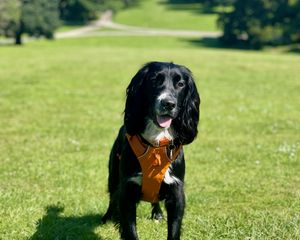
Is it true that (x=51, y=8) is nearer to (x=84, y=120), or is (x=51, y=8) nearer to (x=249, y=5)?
(x=249, y=5)

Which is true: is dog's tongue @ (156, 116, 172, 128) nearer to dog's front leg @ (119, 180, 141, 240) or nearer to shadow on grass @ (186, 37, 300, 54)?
dog's front leg @ (119, 180, 141, 240)

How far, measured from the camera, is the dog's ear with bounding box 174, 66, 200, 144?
6.15 m

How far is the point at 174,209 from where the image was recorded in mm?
6180

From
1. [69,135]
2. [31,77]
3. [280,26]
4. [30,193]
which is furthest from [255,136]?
[280,26]

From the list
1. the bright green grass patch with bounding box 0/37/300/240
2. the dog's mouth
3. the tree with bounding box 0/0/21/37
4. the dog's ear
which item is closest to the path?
the tree with bounding box 0/0/21/37

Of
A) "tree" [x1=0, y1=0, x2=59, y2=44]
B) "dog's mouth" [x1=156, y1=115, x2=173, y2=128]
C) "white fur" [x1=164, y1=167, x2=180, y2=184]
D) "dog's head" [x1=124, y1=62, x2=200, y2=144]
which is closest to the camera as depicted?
"dog's mouth" [x1=156, y1=115, x2=173, y2=128]

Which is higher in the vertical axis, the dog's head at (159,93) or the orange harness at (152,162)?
the dog's head at (159,93)

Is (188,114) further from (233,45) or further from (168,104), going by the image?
(233,45)

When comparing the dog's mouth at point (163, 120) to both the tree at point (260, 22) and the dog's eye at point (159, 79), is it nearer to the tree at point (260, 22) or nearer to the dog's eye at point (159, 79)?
the dog's eye at point (159, 79)

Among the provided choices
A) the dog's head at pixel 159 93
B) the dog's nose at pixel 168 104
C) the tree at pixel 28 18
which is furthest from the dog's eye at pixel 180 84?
the tree at pixel 28 18

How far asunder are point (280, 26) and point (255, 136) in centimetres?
7821

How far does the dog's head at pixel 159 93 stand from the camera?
599 cm

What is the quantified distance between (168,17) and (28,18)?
4544cm

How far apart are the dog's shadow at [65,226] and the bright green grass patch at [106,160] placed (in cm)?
2
